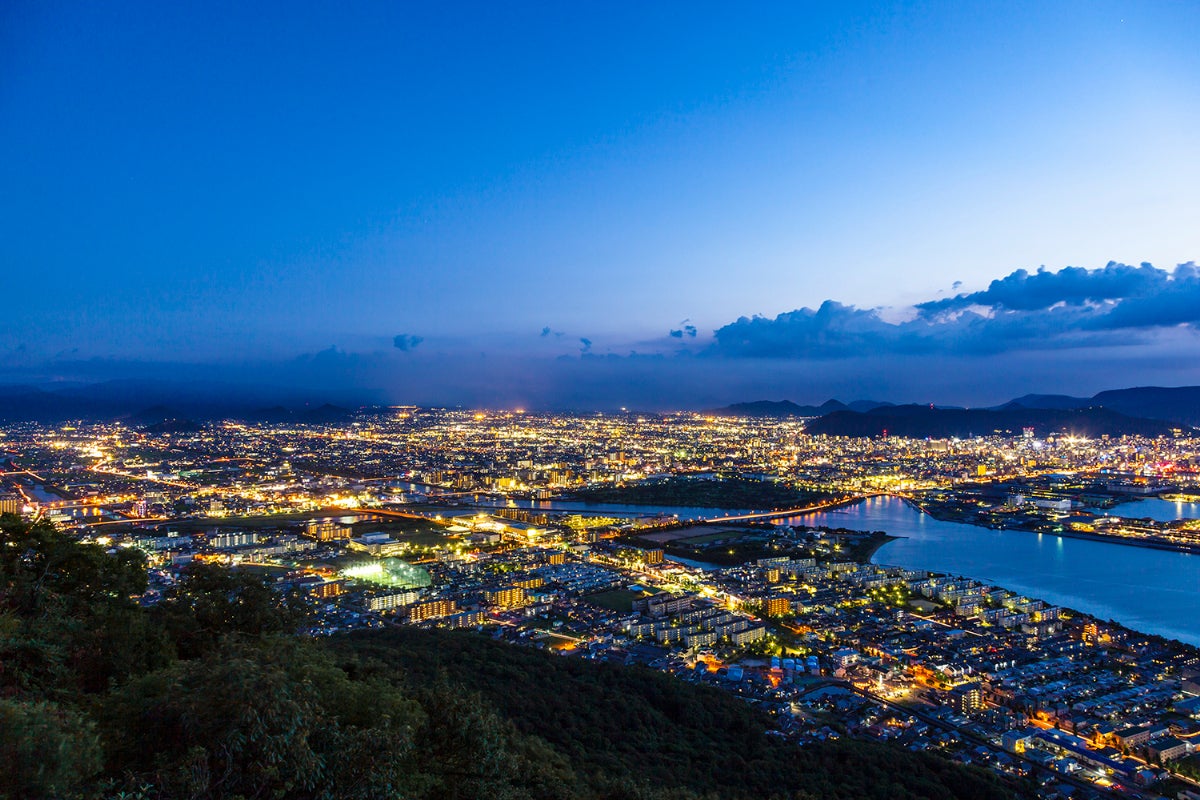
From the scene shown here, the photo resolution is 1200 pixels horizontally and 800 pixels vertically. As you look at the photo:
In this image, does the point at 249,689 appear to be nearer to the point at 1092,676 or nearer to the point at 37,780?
the point at 37,780

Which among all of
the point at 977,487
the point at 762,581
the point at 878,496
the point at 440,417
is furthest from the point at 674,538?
the point at 440,417

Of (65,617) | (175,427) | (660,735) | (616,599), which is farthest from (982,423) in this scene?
(65,617)

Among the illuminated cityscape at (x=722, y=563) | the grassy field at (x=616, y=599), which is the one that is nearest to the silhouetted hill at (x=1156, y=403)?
the illuminated cityscape at (x=722, y=563)

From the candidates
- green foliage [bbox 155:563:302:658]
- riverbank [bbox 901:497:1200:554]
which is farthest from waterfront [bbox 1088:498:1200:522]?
green foliage [bbox 155:563:302:658]

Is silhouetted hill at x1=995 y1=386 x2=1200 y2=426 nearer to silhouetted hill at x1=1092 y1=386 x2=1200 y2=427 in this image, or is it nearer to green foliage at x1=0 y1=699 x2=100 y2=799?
silhouetted hill at x1=1092 y1=386 x2=1200 y2=427

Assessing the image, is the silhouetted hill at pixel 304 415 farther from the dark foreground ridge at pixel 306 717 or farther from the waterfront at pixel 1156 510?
the dark foreground ridge at pixel 306 717

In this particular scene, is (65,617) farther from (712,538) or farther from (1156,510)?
→ (1156,510)
